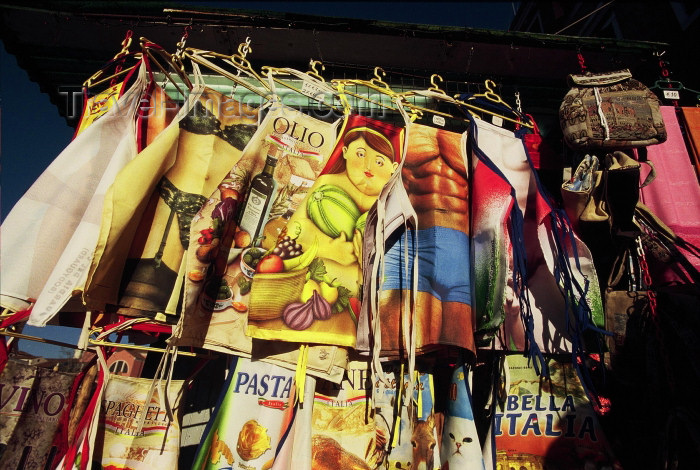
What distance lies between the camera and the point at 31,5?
172 cm

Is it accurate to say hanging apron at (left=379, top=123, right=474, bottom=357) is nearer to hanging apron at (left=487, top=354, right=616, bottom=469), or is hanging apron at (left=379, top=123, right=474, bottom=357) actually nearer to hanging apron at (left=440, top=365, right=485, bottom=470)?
hanging apron at (left=440, top=365, right=485, bottom=470)

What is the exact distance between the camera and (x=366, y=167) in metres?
1.39

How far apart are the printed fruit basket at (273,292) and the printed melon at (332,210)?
0.18m

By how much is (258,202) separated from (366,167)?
0.43 meters

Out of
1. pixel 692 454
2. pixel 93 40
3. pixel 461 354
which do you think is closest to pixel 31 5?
pixel 93 40

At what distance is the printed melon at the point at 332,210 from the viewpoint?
1230 mm

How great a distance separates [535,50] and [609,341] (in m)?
1.58

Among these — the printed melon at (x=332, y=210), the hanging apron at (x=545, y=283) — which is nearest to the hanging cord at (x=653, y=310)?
the hanging apron at (x=545, y=283)

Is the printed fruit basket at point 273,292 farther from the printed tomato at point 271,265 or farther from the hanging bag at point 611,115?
the hanging bag at point 611,115

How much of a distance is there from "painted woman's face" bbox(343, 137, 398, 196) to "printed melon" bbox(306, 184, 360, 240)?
0.29 ft

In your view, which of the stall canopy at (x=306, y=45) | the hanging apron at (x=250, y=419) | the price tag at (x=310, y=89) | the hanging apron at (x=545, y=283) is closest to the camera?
the hanging apron at (x=250, y=419)

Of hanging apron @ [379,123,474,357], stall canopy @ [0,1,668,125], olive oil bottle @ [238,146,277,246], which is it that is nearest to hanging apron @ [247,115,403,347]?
hanging apron @ [379,123,474,357]

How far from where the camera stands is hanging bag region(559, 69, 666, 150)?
4.62 feet

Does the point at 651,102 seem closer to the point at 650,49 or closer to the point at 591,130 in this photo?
the point at 591,130
